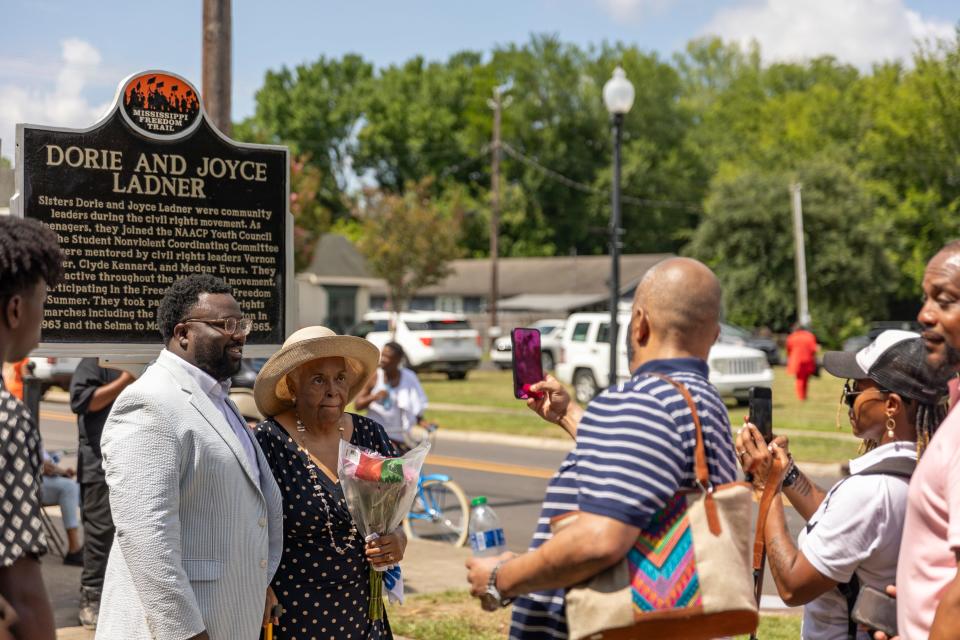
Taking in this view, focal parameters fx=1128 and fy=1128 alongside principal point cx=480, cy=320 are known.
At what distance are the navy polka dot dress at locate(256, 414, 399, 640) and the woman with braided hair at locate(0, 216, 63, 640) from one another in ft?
4.90

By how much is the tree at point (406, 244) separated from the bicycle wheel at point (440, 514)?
132 ft

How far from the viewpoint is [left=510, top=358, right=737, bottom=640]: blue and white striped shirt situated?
261 centimetres

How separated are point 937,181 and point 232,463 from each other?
188ft

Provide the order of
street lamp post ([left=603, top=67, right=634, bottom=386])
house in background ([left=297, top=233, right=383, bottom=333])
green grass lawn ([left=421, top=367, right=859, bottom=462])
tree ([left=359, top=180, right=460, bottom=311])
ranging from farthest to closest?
house in background ([left=297, top=233, right=383, bottom=333]), tree ([left=359, top=180, right=460, bottom=311]), street lamp post ([left=603, top=67, right=634, bottom=386]), green grass lawn ([left=421, top=367, right=859, bottom=462])

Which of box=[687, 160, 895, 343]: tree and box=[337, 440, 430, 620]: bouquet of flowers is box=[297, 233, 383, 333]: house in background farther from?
box=[337, 440, 430, 620]: bouquet of flowers

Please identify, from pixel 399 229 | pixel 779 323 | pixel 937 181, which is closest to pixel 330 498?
pixel 399 229

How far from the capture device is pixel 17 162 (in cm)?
532

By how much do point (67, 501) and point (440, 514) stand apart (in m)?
3.31

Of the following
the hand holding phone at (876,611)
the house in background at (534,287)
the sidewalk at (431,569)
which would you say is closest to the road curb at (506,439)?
the sidewalk at (431,569)

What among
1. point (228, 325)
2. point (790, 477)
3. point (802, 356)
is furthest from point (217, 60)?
point (802, 356)

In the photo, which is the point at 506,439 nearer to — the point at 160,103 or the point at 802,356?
the point at 802,356

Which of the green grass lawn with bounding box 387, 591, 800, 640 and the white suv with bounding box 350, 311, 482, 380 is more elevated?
the white suv with bounding box 350, 311, 482, 380

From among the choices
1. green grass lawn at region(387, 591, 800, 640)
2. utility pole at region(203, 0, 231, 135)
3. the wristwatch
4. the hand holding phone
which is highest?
utility pole at region(203, 0, 231, 135)

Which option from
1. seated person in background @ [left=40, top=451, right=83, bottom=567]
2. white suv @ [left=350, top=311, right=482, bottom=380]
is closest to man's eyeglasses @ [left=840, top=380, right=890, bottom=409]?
seated person in background @ [left=40, top=451, right=83, bottom=567]
